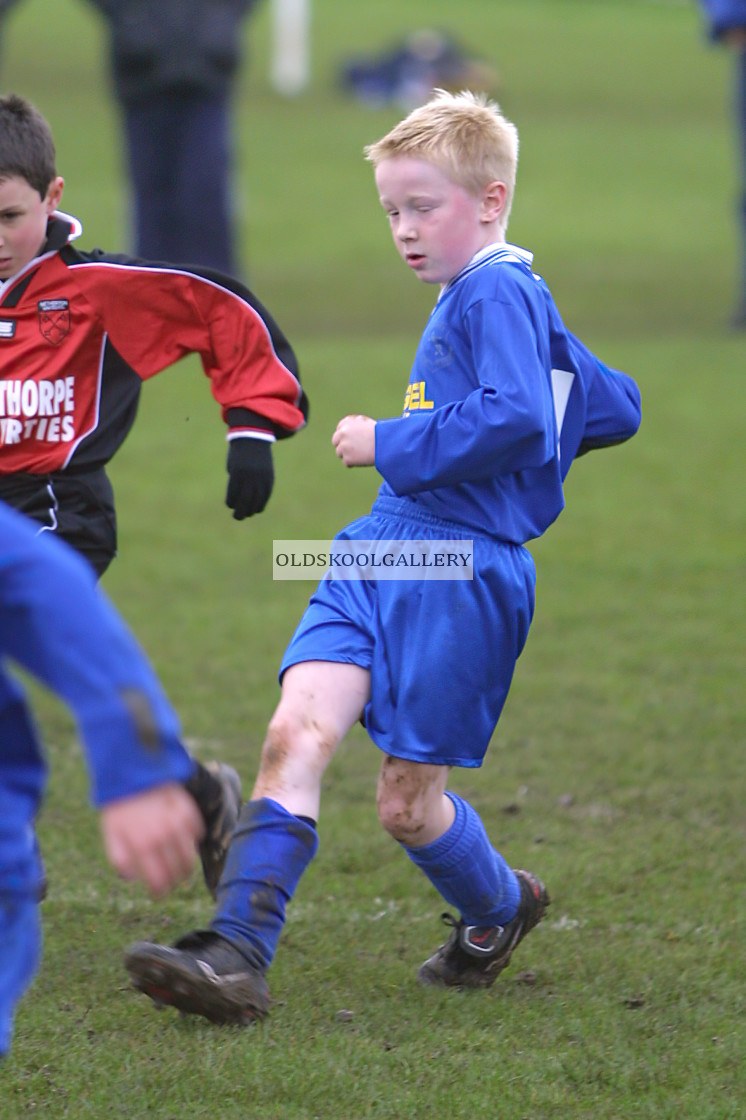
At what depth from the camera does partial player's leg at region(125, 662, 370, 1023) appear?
2938mm

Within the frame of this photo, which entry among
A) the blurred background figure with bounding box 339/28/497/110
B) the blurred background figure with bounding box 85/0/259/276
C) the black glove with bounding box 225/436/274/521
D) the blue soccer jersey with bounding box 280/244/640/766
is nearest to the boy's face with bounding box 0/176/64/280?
the black glove with bounding box 225/436/274/521

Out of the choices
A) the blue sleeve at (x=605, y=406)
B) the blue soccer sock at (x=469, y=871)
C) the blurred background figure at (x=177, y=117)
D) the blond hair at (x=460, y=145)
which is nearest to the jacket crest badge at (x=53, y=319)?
the blond hair at (x=460, y=145)

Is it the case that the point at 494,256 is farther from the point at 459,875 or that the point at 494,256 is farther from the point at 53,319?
the point at 459,875

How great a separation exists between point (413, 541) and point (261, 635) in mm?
2945

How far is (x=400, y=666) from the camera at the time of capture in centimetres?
310

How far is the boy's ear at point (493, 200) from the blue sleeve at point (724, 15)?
24.5 feet

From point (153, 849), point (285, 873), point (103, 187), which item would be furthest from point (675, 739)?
point (103, 187)

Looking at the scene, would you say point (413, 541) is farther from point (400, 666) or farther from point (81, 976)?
point (81, 976)

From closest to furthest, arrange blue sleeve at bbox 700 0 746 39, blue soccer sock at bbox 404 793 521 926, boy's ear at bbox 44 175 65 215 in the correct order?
blue soccer sock at bbox 404 793 521 926
boy's ear at bbox 44 175 65 215
blue sleeve at bbox 700 0 746 39

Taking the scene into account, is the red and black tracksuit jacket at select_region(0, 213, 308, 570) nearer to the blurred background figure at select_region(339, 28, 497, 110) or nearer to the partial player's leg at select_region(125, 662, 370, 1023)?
the partial player's leg at select_region(125, 662, 370, 1023)

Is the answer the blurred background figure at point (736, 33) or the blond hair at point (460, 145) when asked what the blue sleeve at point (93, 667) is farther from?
the blurred background figure at point (736, 33)

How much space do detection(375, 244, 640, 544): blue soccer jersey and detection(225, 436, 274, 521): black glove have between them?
28 centimetres

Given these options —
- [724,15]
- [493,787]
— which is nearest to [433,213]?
[493,787]

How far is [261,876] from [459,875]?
1.51 feet
